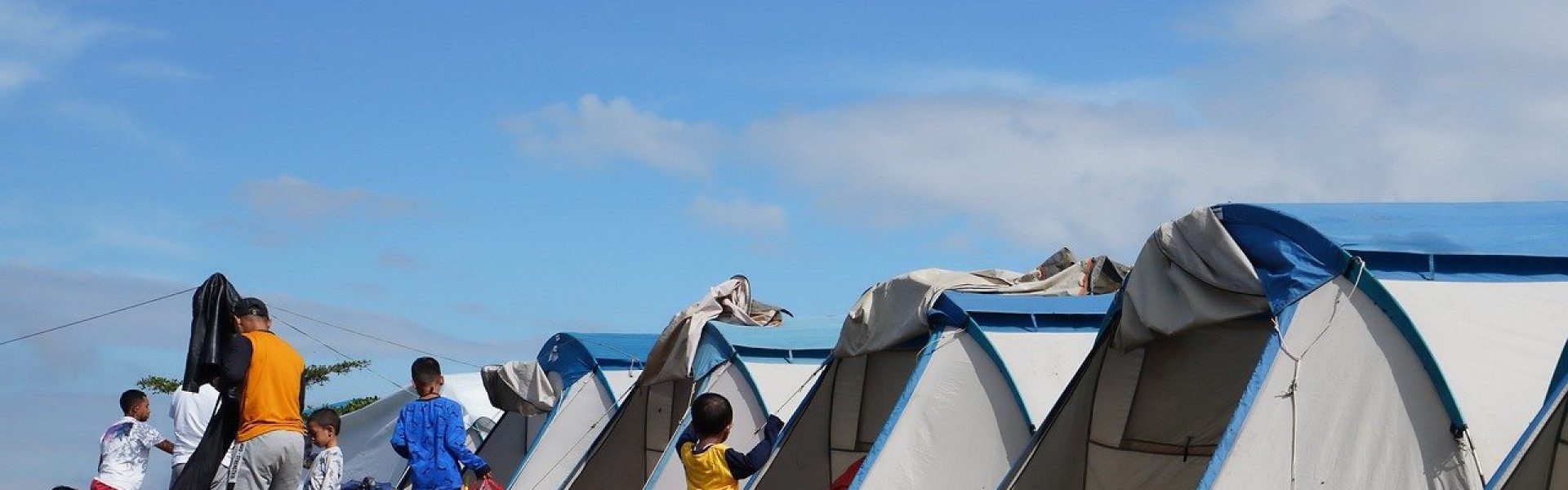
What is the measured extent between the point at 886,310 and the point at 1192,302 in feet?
9.32

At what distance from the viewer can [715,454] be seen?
6293 mm

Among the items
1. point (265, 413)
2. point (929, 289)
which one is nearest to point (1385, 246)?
point (929, 289)

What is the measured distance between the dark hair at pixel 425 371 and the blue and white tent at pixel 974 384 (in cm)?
217

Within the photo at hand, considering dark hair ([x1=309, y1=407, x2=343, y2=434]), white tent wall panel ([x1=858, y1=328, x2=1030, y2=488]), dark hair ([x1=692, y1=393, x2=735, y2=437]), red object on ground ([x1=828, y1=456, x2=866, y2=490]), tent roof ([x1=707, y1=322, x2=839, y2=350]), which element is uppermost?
tent roof ([x1=707, y1=322, x2=839, y2=350])

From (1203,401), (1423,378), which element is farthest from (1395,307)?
(1203,401)

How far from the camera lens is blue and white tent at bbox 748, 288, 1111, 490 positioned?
8.37m

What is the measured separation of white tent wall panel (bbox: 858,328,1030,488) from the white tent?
350 inches

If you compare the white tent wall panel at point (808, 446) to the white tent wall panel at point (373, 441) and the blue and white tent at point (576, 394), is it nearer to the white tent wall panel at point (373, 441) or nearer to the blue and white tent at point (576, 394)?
the blue and white tent at point (576, 394)

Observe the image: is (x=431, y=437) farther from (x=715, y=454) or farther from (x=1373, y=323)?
(x=1373, y=323)

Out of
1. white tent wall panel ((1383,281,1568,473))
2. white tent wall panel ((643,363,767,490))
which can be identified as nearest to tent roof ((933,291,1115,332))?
white tent wall panel ((643,363,767,490))

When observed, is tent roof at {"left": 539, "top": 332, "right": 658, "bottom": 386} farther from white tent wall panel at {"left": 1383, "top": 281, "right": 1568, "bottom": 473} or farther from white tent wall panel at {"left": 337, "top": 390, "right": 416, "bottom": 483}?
white tent wall panel at {"left": 1383, "top": 281, "right": 1568, "bottom": 473}

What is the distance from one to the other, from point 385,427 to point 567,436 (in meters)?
4.45

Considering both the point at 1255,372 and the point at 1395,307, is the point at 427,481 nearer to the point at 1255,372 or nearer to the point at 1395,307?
the point at 1255,372

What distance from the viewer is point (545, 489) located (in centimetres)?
1292
